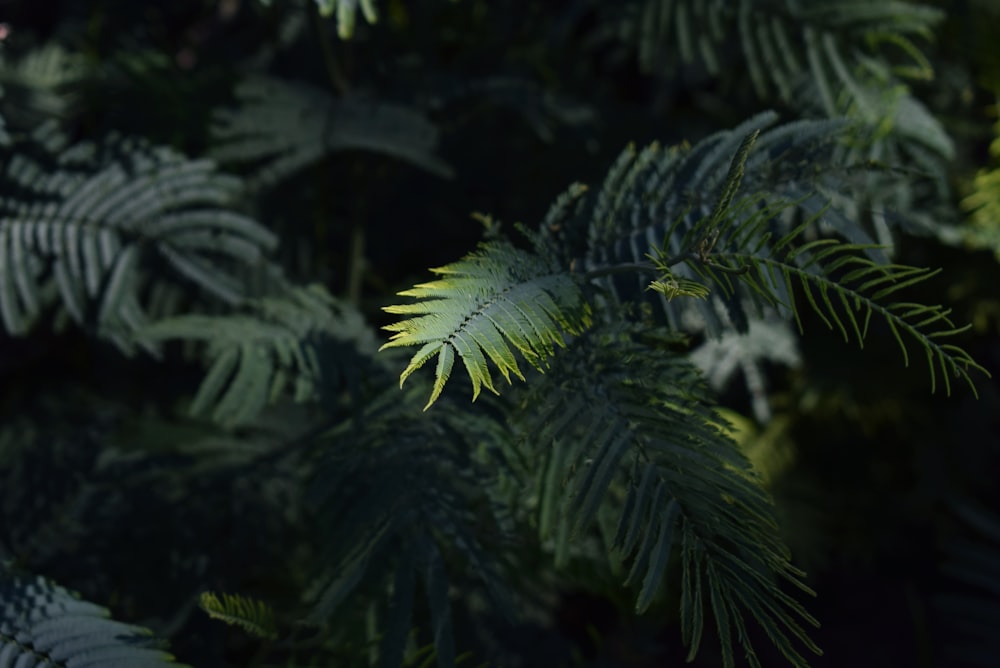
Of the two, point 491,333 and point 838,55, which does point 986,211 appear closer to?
point 838,55

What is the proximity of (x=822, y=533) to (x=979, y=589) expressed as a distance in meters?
0.63

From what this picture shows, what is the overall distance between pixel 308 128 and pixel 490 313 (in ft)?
2.59

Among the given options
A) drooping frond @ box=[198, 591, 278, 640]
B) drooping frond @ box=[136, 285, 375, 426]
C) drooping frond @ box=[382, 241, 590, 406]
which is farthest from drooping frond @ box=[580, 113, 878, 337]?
drooping frond @ box=[198, 591, 278, 640]

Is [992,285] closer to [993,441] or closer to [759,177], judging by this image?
[993,441]

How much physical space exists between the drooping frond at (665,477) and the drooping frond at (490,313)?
64 mm

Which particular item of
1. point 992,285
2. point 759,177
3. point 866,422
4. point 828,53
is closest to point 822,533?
point 866,422

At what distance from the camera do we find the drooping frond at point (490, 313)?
696mm

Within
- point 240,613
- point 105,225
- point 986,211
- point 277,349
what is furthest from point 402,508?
point 986,211

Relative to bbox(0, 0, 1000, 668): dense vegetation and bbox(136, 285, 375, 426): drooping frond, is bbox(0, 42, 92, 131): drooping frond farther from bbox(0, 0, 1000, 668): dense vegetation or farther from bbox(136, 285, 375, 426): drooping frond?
bbox(136, 285, 375, 426): drooping frond

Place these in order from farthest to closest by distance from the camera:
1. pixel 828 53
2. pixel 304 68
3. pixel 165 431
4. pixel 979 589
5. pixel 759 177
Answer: pixel 979 589
pixel 304 68
pixel 165 431
pixel 828 53
pixel 759 177

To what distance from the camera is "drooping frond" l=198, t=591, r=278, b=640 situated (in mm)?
922

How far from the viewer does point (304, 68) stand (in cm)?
176

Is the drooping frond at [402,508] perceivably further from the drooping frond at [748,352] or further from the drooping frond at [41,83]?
the drooping frond at [41,83]

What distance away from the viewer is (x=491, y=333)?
727 mm
